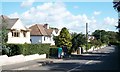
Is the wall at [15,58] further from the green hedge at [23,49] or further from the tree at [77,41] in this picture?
the tree at [77,41]

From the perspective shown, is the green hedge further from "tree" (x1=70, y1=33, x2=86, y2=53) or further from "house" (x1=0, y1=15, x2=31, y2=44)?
"tree" (x1=70, y1=33, x2=86, y2=53)

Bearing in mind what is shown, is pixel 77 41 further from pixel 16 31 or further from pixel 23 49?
pixel 23 49

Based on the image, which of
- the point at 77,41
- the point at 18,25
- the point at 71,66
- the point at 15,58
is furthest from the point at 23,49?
the point at 77,41

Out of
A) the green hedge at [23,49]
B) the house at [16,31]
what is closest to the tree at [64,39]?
the house at [16,31]

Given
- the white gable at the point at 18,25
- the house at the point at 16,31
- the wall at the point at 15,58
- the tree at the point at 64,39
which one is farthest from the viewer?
the tree at the point at 64,39

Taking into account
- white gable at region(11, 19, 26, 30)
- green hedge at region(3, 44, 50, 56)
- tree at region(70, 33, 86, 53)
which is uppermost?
white gable at region(11, 19, 26, 30)

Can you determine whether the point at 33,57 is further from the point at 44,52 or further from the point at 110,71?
the point at 110,71

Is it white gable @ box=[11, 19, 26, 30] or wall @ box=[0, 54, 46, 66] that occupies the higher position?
white gable @ box=[11, 19, 26, 30]

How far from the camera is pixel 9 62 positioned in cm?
3216

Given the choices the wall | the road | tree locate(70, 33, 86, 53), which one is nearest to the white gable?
tree locate(70, 33, 86, 53)

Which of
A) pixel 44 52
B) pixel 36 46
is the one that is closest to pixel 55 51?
pixel 44 52

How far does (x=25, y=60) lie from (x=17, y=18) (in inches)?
891

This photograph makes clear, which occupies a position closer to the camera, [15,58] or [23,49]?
[15,58]

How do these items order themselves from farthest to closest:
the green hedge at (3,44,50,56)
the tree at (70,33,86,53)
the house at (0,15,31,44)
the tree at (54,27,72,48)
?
the tree at (70,33,86,53)
the tree at (54,27,72,48)
the house at (0,15,31,44)
the green hedge at (3,44,50,56)
